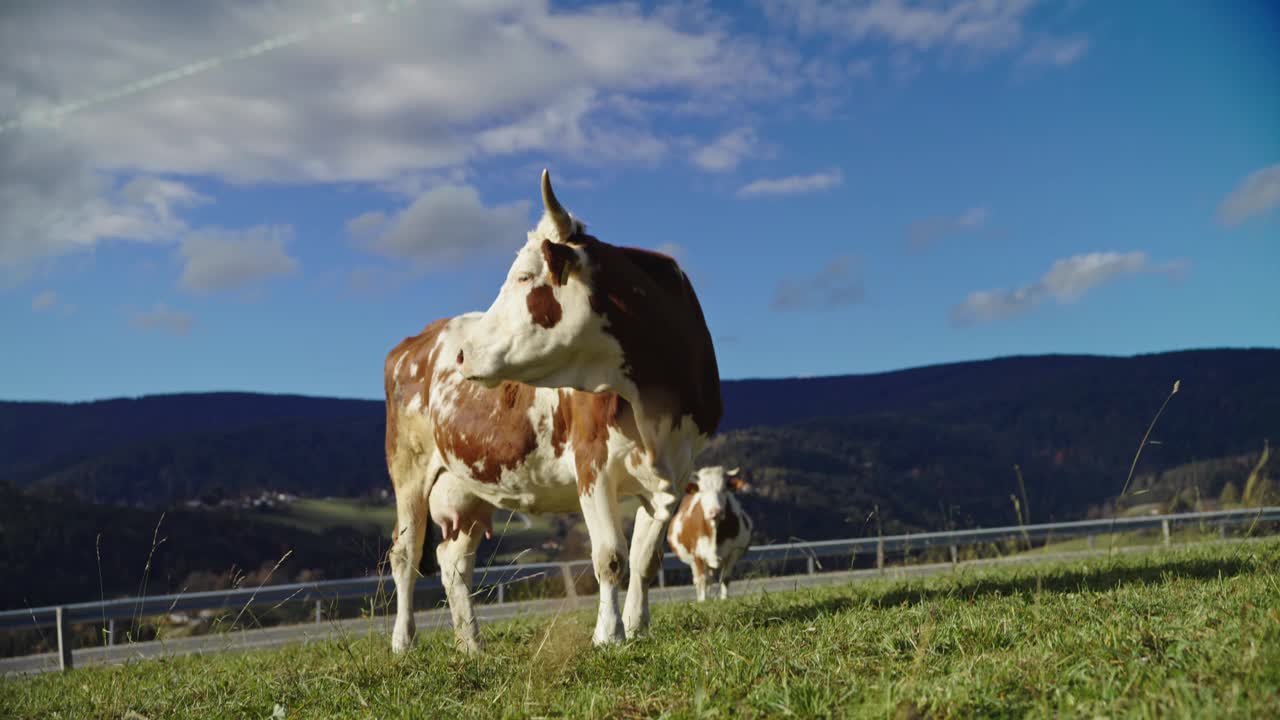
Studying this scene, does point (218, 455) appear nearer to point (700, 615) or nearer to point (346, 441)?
point (346, 441)

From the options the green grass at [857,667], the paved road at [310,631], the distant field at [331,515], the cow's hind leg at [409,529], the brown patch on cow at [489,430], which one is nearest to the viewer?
the green grass at [857,667]

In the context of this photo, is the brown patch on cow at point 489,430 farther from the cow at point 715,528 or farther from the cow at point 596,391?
the cow at point 715,528

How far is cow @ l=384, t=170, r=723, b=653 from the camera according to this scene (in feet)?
19.3

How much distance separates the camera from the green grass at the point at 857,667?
3.22m

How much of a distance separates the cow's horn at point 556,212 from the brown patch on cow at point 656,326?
78 millimetres

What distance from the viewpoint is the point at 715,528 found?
1614 centimetres

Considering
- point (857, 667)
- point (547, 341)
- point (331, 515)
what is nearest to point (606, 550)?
point (547, 341)

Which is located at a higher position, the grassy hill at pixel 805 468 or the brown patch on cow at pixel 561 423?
the brown patch on cow at pixel 561 423

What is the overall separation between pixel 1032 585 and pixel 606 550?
3.01 meters

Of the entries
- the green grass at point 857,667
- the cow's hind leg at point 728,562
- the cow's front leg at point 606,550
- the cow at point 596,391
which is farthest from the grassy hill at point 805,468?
the cow's front leg at point 606,550

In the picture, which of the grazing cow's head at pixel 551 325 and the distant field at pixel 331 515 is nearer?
the grazing cow's head at pixel 551 325

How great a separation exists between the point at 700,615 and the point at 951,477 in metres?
144

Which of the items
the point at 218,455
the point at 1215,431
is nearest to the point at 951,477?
the point at 1215,431

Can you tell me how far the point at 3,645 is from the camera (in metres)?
24.5
